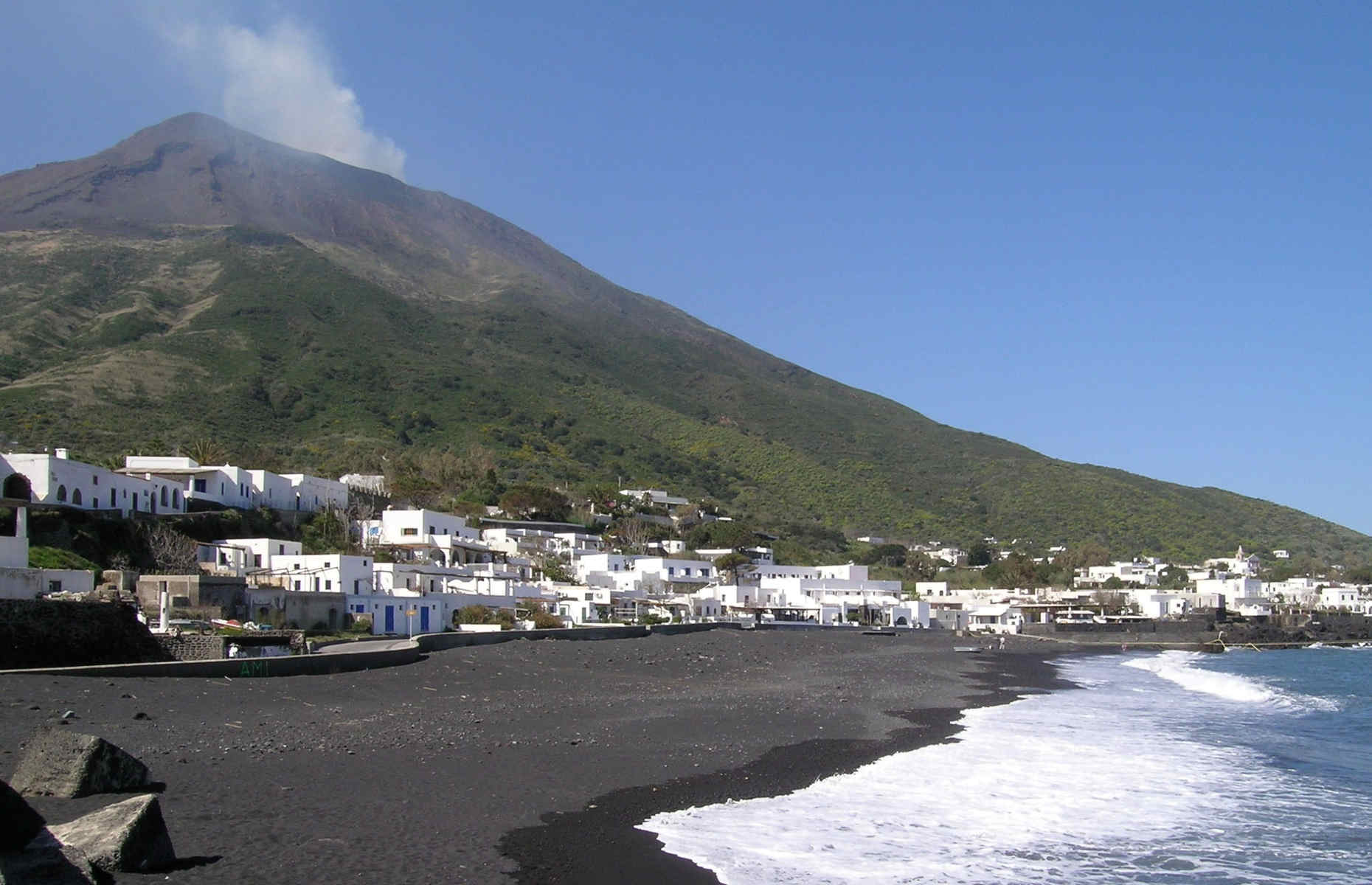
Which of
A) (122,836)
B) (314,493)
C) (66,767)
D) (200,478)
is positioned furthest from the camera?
(314,493)

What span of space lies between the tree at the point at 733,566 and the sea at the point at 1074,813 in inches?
1639

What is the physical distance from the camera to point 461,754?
15.4 metres

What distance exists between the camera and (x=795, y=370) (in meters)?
184

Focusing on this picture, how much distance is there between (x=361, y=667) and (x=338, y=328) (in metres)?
103

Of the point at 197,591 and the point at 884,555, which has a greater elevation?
the point at 884,555

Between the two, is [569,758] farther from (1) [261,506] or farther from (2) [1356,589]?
(2) [1356,589]

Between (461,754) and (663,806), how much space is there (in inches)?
140

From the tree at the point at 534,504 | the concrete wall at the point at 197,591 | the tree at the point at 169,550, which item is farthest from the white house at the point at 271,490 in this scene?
the tree at the point at 534,504

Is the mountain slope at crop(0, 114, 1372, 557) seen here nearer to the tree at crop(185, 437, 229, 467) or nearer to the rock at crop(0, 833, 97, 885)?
the tree at crop(185, 437, 229, 467)

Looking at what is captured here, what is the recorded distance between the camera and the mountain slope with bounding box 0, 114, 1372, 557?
8600cm

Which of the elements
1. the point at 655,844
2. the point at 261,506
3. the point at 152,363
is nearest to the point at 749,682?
the point at 655,844

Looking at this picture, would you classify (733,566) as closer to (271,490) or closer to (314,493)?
(314,493)

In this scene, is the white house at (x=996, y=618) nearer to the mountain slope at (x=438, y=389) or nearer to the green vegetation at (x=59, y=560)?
the mountain slope at (x=438, y=389)

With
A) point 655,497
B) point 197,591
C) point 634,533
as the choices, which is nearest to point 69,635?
point 197,591
